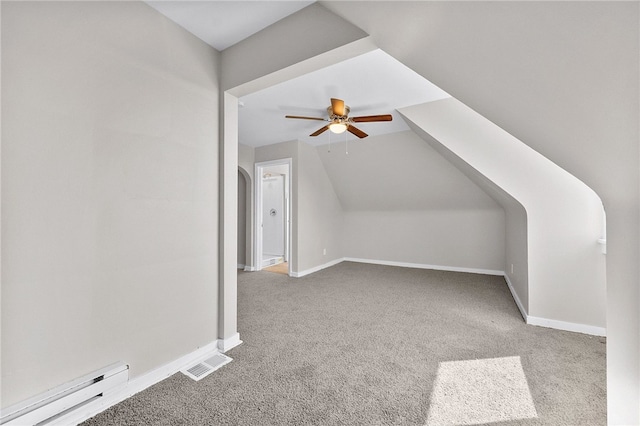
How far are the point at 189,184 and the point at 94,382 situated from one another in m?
1.28

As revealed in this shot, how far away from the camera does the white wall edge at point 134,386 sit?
135 cm

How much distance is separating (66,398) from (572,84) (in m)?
Result: 2.51

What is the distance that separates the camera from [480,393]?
160 centimetres

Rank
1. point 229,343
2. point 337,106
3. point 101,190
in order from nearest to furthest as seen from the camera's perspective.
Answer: point 101,190 → point 229,343 → point 337,106

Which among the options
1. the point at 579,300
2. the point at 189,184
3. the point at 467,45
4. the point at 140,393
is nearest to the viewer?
the point at 467,45

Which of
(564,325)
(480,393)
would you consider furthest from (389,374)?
(564,325)

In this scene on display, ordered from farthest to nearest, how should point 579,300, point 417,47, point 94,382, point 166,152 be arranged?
point 579,300
point 166,152
point 94,382
point 417,47

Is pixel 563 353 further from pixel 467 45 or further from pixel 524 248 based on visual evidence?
pixel 467 45

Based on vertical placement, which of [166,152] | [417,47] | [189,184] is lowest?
[189,184]

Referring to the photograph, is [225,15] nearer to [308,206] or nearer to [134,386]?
[134,386]

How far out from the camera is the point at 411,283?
13.7 ft

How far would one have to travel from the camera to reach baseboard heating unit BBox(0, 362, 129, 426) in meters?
1.18

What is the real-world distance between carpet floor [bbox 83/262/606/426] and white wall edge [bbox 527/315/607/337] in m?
0.08

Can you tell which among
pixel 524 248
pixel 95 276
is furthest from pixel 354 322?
pixel 95 276
